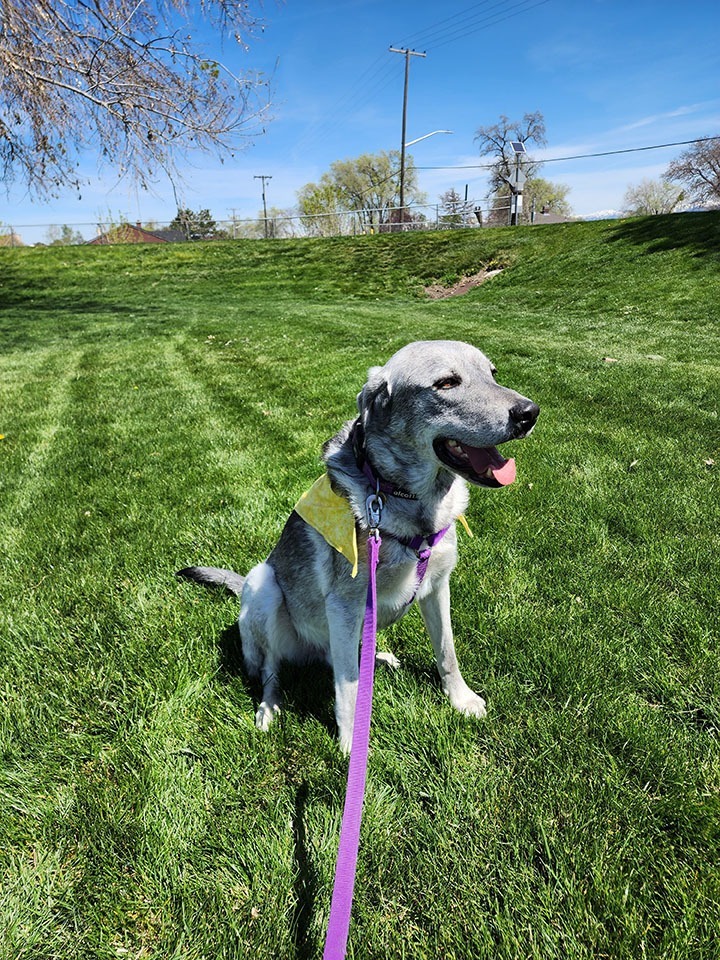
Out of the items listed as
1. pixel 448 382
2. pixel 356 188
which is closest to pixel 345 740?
pixel 448 382

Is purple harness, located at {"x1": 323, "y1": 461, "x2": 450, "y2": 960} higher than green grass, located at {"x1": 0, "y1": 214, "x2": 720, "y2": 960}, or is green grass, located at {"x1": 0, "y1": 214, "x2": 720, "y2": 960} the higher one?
purple harness, located at {"x1": 323, "y1": 461, "x2": 450, "y2": 960}

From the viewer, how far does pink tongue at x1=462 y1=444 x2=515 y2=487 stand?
1.97m

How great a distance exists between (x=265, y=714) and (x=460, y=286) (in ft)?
69.7

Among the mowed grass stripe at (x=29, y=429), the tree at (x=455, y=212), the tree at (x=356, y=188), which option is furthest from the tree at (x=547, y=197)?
the mowed grass stripe at (x=29, y=429)

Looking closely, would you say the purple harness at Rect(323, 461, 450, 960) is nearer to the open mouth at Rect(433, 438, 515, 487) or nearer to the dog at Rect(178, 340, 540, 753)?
the dog at Rect(178, 340, 540, 753)

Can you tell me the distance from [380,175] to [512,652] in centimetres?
8527

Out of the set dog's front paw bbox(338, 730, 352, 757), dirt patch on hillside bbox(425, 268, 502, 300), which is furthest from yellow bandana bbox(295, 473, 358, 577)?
dirt patch on hillside bbox(425, 268, 502, 300)

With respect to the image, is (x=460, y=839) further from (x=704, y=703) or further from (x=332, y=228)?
(x=332, y=228)

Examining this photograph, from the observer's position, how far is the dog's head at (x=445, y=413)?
6.48 ft

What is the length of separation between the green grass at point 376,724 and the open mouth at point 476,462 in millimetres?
1119

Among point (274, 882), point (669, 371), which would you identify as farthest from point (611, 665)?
point (669, 371)

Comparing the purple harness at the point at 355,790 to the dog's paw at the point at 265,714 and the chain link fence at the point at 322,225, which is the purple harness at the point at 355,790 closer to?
the dog's paw at the point at 265,714

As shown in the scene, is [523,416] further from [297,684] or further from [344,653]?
[297,684]

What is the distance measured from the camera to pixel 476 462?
6.82ft
